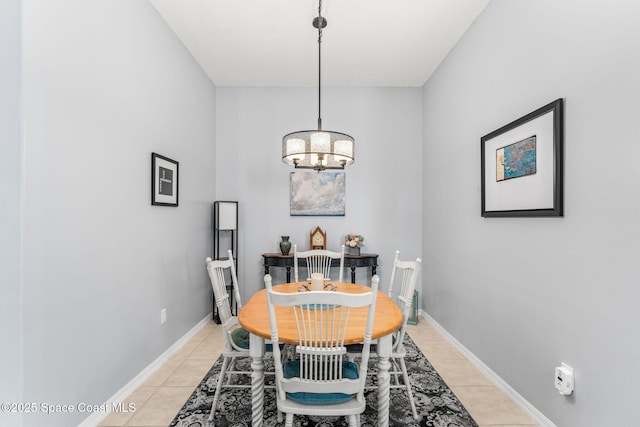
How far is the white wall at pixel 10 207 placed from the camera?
4.46ft

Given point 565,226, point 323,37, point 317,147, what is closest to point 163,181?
point 317,147

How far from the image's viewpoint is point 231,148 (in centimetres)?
392

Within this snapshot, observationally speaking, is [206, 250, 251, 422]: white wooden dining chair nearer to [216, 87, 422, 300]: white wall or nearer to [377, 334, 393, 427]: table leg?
[377, 334, 393, 427]: table leg

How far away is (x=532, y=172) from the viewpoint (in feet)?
6.20

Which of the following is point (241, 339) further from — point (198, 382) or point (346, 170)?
point (346, 170)

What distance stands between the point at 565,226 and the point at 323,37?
8.04 feet

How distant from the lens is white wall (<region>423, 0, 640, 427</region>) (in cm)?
133

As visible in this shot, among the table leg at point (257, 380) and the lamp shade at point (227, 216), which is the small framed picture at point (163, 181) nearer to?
the lamp shade at point (227, 216)

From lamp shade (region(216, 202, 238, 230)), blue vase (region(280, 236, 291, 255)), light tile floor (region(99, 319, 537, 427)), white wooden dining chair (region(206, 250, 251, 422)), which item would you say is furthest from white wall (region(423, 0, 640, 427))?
lamp shade (region(216, 202, 238, 230))

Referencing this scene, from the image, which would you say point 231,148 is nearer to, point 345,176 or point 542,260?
point 345,176

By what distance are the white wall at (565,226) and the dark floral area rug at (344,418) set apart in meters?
0.47

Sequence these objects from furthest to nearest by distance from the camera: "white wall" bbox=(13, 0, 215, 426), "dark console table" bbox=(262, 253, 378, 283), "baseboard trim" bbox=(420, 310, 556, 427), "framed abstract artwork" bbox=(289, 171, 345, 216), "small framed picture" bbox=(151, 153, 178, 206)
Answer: "framed abstract artwork" bbox=(289, 171, 345, 216) < "dark console table" bbox=(262, 253, 378, 283) < "small framed picture" bbox=(151, 153, 178, 206) < "baseboard trim" bbox=(420, 310, 556, 427) < "white wall" bbox=(13, 0, 215, 426)

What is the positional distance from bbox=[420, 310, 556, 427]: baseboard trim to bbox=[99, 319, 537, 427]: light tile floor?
0.03m

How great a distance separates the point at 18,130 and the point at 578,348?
9.46 ft
